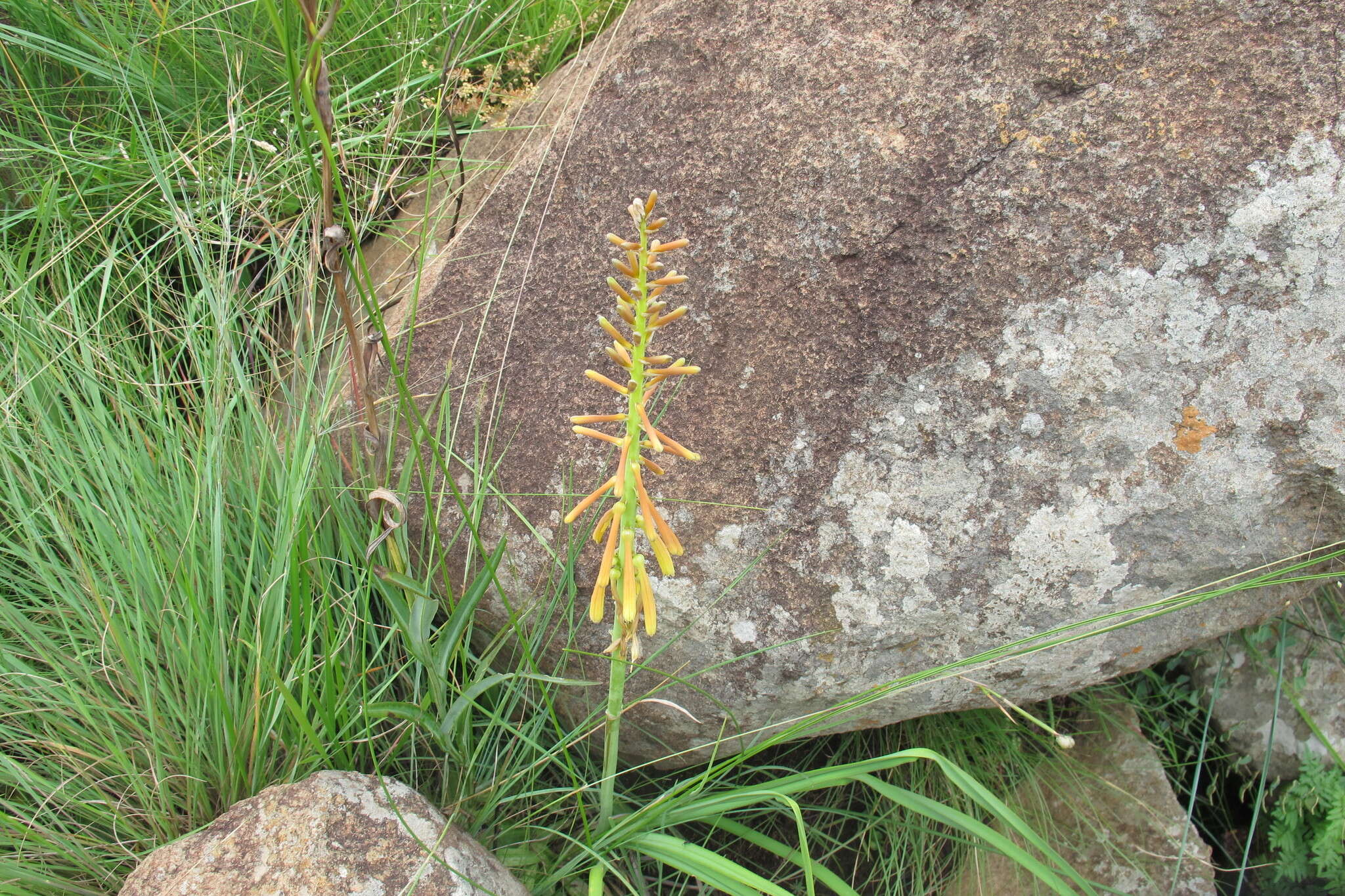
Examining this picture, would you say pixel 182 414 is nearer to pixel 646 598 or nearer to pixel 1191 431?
pixel 646 598

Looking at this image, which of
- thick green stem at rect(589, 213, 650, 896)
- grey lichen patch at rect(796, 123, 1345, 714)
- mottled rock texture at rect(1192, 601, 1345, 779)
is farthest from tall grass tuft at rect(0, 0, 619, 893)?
mottled rock texture at rect(1192, 601, 1345, 779)

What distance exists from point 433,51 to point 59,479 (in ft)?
5.45

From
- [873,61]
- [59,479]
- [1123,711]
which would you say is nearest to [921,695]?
[1123,711]

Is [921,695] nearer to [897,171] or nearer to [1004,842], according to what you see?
[1004,842]

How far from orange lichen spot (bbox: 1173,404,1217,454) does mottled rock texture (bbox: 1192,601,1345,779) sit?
89cm

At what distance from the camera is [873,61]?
2035 mm

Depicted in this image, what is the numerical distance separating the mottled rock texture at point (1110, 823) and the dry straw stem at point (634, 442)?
1315mm

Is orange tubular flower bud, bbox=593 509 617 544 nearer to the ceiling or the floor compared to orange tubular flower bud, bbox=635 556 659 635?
nearer to the ceiling

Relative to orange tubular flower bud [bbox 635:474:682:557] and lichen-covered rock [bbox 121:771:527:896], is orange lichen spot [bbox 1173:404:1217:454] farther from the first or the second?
lichen-covered rock [bbox 121:771:527:896]

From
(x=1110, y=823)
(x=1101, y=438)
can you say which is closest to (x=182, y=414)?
(x=1101, y=438)

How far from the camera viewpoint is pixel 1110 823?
2.30m

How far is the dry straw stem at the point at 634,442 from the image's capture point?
1.30 metres

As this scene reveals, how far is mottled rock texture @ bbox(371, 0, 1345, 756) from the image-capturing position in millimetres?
1767

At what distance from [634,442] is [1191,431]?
1121 mm
